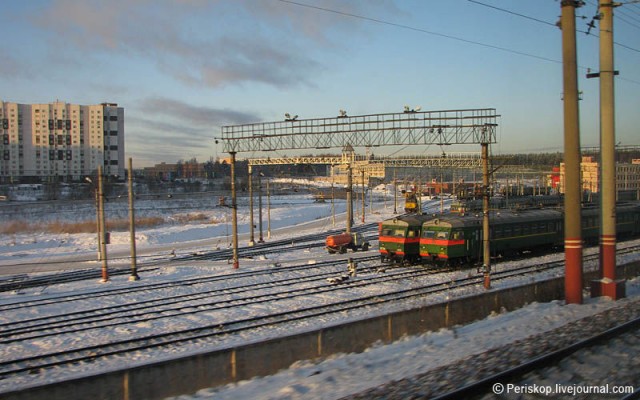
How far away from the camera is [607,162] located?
595 inches

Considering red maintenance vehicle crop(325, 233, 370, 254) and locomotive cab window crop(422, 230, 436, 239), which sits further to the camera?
red maintenance vehicle crop(325, 233, 370, 254)

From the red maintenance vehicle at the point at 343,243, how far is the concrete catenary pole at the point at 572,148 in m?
20.9

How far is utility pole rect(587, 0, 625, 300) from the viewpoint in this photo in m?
14.8

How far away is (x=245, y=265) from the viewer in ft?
97.1

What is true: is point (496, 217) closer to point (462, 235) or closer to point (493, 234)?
A: point (493, 234)

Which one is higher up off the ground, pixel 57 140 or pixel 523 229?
pixel 57 140

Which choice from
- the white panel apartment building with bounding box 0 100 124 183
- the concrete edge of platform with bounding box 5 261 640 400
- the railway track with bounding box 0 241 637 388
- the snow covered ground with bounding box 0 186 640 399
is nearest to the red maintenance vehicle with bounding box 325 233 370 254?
the snow covered ground with bounding box 0 186 640 399

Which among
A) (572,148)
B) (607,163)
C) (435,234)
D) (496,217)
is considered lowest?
(435,234)

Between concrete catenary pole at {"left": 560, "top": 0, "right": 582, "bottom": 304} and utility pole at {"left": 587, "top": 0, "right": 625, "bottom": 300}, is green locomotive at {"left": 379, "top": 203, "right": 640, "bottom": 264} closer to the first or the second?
utility pole at {"left": 587, "top": 0, "right": 625, "bottom": 300}

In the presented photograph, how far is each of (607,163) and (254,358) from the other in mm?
11898


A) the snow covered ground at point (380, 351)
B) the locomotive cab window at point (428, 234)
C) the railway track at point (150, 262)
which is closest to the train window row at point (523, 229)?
the locomotive cab window at point (428, 234)

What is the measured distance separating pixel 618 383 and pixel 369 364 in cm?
421

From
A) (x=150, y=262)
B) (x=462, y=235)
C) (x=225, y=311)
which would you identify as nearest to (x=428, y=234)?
(x=462, y=235)

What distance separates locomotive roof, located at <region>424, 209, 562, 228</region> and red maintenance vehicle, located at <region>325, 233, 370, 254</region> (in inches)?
333
